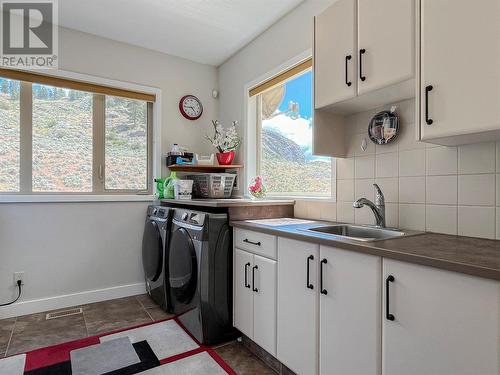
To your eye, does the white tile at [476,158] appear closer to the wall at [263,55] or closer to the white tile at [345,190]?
the white tile at [345,190]

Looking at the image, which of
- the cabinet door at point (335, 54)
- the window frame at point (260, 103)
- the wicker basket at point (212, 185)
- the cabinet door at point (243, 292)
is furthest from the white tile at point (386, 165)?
the wicker basket at point (212, 185)

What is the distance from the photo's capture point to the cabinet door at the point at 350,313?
1.12 metres

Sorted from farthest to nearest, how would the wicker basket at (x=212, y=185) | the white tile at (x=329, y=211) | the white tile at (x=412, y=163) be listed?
the wicker basket at (x=212, y=185) < the white tile at (x=329, y=211) < the white tile at (x=412, y=163)

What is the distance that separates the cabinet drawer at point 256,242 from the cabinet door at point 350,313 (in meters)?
0.38

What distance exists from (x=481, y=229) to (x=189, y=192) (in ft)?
7.21

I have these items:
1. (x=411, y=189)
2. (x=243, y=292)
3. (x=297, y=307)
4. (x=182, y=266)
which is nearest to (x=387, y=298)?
(x=297, y=307)

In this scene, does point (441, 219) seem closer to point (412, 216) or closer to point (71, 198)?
point (412, 216)

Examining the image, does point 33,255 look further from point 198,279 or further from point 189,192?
point 198,279

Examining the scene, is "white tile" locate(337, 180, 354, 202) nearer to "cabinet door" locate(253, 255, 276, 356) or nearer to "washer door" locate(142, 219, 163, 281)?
"cabinet door" locate(253, 255, 276, 356)

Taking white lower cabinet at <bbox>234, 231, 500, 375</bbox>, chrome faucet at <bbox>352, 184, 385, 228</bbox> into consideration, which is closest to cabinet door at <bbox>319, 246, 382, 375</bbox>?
white lower cabinet at <bbox>234, 231, 500, 375</bbox>

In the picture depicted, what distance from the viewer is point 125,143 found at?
2963 millimetres

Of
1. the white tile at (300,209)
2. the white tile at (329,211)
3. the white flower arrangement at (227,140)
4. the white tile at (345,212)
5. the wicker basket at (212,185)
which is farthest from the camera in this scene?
the white flower arrangement at (227,140)

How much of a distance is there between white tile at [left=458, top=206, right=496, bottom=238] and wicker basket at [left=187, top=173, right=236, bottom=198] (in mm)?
2005

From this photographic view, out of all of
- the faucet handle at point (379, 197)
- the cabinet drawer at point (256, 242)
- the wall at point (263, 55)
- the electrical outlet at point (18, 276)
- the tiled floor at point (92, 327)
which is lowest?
the tiled floor at point (92, 327)
